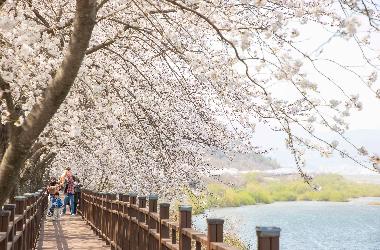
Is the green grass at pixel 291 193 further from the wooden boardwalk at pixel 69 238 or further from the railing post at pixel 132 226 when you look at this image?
the railing post at pixel 132 226

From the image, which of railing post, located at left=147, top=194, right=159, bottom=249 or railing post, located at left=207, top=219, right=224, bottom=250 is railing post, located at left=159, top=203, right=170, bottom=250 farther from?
railing post, located at left=207, top=219, right=224, bottom=250

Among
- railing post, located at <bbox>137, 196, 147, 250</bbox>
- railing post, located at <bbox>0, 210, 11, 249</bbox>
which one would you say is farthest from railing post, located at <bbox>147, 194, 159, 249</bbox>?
railing post, located at <bbox>0, 210, 11, 249</bbox>

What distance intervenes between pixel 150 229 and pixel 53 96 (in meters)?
3.55

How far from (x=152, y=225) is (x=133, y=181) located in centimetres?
1153

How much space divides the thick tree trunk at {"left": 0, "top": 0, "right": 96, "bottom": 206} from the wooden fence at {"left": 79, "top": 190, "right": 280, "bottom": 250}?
1.58 metres

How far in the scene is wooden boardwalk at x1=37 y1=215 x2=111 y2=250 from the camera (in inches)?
565

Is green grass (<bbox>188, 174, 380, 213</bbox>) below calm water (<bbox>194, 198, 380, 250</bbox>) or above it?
above

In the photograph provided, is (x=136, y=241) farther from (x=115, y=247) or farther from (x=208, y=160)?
(x=208, y=160)

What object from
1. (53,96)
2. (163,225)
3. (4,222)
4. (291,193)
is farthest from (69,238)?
(291,193)

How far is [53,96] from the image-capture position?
496cm

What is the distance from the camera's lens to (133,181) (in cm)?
1956

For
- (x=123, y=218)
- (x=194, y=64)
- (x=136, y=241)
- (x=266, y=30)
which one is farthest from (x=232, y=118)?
(x=123, y=218)

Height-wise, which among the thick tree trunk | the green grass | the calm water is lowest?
the calm water

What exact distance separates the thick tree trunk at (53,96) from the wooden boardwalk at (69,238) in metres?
8.94
